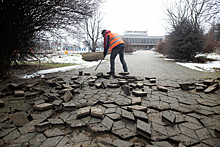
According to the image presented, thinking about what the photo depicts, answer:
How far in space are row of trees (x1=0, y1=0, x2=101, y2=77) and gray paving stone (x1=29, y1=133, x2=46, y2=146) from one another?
4.17 m

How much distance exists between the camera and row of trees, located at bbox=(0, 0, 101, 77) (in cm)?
425

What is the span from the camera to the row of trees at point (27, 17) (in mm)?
4254

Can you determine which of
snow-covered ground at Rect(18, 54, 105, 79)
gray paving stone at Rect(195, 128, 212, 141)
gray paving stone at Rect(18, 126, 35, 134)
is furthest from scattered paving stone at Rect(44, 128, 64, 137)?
snow-covered ground at Rect(18, 54, 105, 79)

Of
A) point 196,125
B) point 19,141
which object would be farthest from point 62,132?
point 196,125

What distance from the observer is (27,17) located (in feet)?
15.9

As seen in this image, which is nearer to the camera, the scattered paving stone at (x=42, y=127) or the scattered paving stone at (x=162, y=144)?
the scattered paving stone at (x=162, y=144)

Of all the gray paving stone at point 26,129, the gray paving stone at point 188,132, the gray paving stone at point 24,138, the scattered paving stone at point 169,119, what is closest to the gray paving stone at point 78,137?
the gray paving stone at point 24,138

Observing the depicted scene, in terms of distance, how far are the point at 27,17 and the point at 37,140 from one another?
5.10 metres

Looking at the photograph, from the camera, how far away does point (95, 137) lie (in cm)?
175

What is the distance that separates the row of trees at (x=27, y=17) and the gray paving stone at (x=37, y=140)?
4.17 meters

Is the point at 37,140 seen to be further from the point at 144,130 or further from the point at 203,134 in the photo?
the point at 203,134

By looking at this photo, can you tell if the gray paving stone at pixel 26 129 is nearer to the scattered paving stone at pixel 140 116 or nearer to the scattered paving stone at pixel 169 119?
the scattered paving stone at pixel 140 116

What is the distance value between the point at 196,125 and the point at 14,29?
6.32 m

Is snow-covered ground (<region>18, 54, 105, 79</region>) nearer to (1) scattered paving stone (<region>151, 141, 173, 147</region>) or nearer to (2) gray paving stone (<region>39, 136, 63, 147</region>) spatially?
(2) gray paving stone (<region>39, 136, 63, 147</region>)
